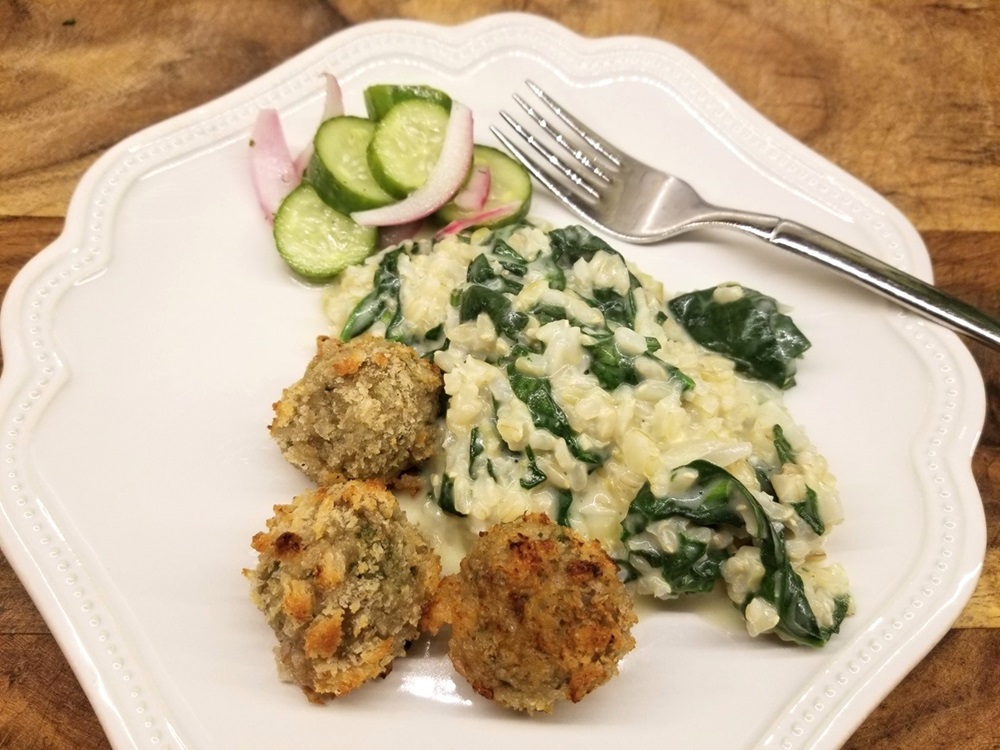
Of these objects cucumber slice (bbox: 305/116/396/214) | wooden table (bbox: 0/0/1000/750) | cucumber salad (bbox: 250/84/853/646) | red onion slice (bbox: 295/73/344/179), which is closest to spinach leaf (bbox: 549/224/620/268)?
cucumber salad (bbox: 250/84/853/646)

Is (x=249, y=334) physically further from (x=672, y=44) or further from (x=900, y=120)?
(x=900, y=120)

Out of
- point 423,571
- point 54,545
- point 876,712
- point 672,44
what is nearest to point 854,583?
point 876,712

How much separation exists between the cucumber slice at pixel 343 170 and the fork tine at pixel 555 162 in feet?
2.20

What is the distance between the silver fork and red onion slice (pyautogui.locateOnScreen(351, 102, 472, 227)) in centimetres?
33

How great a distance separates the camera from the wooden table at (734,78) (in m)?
3.84

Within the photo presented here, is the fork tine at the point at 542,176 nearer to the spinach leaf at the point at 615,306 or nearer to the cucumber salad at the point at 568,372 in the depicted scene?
the cucumber salad at the point at 568,372

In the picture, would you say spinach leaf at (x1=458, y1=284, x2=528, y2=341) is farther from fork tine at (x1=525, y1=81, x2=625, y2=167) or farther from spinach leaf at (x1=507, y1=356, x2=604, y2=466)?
fork tine at (x1=525, y1=81, x2=625, y2=167)

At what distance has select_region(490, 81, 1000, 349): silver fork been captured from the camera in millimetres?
3484

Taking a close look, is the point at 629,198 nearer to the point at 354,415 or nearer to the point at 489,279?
the point at 489,279

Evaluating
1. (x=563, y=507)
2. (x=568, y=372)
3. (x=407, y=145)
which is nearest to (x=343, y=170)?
(x=407, y=145)

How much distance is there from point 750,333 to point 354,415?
1.59 meters

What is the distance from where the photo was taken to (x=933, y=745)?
9.14ft

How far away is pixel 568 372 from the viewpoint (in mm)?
2955

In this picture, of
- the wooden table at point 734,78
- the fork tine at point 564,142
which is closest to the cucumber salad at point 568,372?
the fork tine at point 564,142
